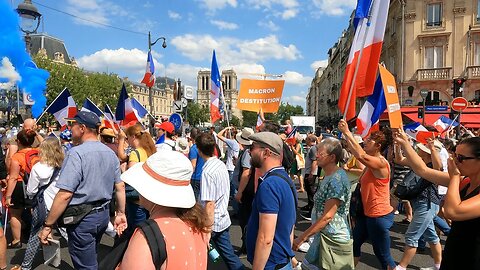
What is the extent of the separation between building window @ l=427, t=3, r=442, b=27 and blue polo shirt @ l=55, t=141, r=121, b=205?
107 feet

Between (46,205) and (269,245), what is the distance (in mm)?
2989

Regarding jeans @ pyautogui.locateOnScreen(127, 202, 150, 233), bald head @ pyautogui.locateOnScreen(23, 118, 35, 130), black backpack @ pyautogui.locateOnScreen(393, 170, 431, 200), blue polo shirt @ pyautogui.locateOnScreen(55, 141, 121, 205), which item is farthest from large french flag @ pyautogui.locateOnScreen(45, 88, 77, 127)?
black backpack @ pyautogui.locateOnScreen(393, 170, 431, 200)

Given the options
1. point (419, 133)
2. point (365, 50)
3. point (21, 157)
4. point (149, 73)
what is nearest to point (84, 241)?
point (21, 157)

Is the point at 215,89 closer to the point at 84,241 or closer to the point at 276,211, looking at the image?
the point at 84,241

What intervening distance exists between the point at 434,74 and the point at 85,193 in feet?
104

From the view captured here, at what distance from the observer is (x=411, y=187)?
5.24 m

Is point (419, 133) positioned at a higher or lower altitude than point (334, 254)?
higher

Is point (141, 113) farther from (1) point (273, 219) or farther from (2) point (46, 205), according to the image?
(1) point (273, 219)

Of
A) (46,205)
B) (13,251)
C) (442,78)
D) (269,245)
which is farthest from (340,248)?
(442,78)

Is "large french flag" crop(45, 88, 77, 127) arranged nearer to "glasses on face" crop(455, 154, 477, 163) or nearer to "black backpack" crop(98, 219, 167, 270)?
"black backpack" crop(98, 219, 167, 270)

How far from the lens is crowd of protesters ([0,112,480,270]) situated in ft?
6.53

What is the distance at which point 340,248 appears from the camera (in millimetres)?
3568

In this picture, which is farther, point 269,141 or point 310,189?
point 310,189

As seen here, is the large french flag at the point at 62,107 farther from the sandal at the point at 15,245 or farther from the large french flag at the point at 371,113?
the large french flag at the point at 371,113
